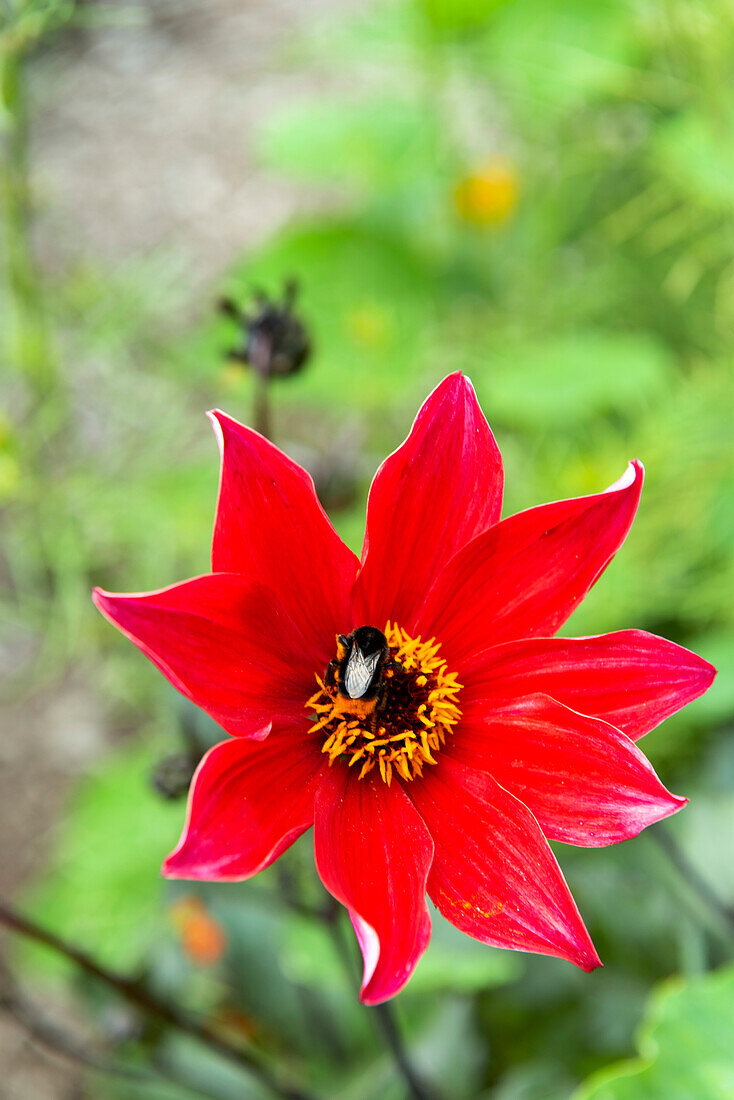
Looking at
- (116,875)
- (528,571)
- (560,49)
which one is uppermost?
(560,49)

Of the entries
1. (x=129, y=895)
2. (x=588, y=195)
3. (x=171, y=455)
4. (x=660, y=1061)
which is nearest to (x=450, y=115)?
(x=588, y=195)

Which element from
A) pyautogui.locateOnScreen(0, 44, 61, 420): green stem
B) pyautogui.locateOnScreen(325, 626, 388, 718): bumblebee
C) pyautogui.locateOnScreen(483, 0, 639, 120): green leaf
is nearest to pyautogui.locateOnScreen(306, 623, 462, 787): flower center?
pyautogui.locateOnScreen(325, 626, 388, 718): bumblebee

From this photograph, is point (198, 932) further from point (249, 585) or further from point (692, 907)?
point (249, 585)

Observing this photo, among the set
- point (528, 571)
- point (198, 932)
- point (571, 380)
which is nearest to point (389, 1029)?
point (528, 571)

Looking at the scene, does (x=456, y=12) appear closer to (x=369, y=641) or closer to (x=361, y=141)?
(x=361, y=141)

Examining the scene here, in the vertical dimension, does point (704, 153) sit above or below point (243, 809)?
above

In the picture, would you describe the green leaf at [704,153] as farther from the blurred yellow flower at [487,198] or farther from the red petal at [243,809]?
the red petal at [243,809]
